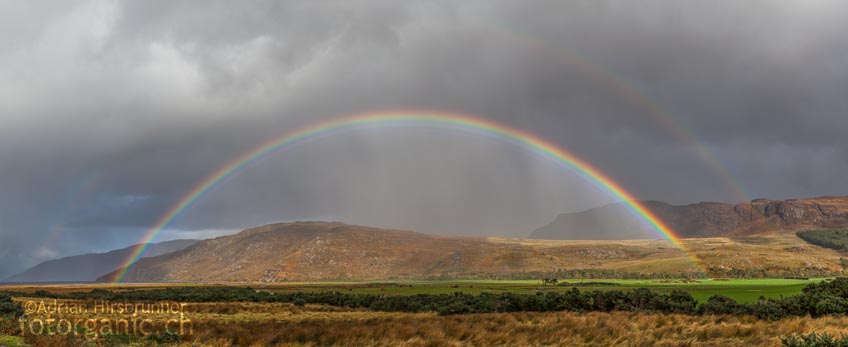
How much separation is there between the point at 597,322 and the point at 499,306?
1971 cm

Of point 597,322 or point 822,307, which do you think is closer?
point 597,322

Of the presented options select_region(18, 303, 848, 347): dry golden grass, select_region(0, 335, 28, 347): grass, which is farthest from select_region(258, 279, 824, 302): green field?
select_region(0, 335, 28, 347): grass

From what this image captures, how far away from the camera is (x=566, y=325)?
75.5 feet

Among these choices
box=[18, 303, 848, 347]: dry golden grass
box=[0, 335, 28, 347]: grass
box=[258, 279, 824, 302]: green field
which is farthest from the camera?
box=[258, 279, 824, 302]: green field

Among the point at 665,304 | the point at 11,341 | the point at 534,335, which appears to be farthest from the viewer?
the point at 665,304

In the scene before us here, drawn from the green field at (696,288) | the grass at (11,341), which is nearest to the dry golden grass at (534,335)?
the grass at (11,341)

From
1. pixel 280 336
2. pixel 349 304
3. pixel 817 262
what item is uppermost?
pixel 280 336

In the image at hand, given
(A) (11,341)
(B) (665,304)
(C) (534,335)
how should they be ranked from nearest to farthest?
(C) (534,335)
(A) (11,341)
(B) (665,304)

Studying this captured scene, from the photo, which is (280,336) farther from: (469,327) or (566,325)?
(566,325)

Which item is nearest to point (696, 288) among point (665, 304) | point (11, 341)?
point (665, 304)

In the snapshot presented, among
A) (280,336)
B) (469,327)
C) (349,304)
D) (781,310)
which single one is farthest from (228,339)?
(349,304)

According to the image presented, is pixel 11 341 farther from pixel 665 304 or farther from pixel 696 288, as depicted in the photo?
pixel 696 288

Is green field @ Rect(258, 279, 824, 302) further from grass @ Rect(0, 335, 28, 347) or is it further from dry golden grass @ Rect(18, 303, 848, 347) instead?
grass @ Rect(0, 335, 28, 347)

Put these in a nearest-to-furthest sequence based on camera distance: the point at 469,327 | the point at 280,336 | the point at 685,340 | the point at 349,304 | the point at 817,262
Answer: the point at 685,340
the point at 280,336
the point at 469,327
the point at 349,304
the point at 817,262
